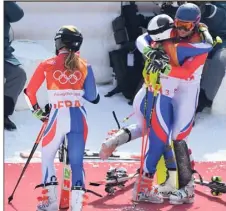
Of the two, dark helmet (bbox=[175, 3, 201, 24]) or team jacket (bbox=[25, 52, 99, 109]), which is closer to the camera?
team jacket (bbox=[25, 52, 99, 109])

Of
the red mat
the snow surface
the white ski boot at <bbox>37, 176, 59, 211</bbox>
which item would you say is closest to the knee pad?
the red mat

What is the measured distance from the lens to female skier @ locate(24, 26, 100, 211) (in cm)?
381

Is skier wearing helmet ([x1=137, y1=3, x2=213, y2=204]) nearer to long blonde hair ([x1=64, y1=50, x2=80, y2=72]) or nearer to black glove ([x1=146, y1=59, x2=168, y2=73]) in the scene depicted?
black glove ([x1=146, y1=59, x2=168, y2=73])

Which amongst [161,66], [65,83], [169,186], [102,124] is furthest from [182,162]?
[102,124]

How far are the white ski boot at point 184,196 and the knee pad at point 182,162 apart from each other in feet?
0.11

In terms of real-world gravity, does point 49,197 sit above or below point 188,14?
below

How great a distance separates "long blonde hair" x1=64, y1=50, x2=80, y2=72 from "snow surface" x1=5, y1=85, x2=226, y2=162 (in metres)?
1.41

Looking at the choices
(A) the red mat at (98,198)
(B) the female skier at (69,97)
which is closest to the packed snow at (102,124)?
(A) the red mat at (98,198)

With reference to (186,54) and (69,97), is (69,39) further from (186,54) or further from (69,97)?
(186,54)

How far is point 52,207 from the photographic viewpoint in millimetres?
3928

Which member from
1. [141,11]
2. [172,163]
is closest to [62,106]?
[172,163]

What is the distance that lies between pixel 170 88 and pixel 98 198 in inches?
30.1

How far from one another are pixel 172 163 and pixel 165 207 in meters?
0.28

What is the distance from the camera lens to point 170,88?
4.13 metres
